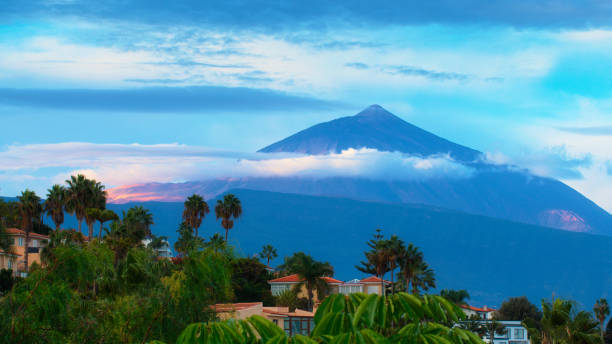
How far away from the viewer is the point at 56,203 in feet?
405

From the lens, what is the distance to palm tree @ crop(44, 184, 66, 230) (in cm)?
12053

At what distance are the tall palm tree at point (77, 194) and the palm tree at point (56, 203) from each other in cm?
179

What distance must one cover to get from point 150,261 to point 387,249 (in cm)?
7929

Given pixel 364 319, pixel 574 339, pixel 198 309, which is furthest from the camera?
pixel 574 339

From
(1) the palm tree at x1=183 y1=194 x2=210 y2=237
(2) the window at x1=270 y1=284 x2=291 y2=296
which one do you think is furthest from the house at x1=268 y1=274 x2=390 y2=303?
(1) the palm tree at x1=183 y1=194 x2=210 y2=237

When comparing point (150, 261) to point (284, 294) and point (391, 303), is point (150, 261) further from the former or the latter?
point (284, 294)

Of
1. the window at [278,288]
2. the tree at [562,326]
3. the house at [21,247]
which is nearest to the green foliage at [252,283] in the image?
the window at [278,288]

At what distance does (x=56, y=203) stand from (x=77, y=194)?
35.6 feet

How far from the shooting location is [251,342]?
14.1 metres

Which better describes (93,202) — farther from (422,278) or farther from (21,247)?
(422,278)

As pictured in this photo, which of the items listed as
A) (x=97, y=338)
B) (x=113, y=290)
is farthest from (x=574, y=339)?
(x=97, y=338)

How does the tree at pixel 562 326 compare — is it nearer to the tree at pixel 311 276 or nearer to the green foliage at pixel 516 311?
the tree at pixel 311 276

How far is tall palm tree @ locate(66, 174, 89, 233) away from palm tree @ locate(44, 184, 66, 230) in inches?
70.7

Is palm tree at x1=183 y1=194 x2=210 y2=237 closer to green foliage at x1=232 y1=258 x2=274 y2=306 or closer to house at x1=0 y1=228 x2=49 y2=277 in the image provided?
green foliage at x1=232 y1=258 x2=274 y2=306
